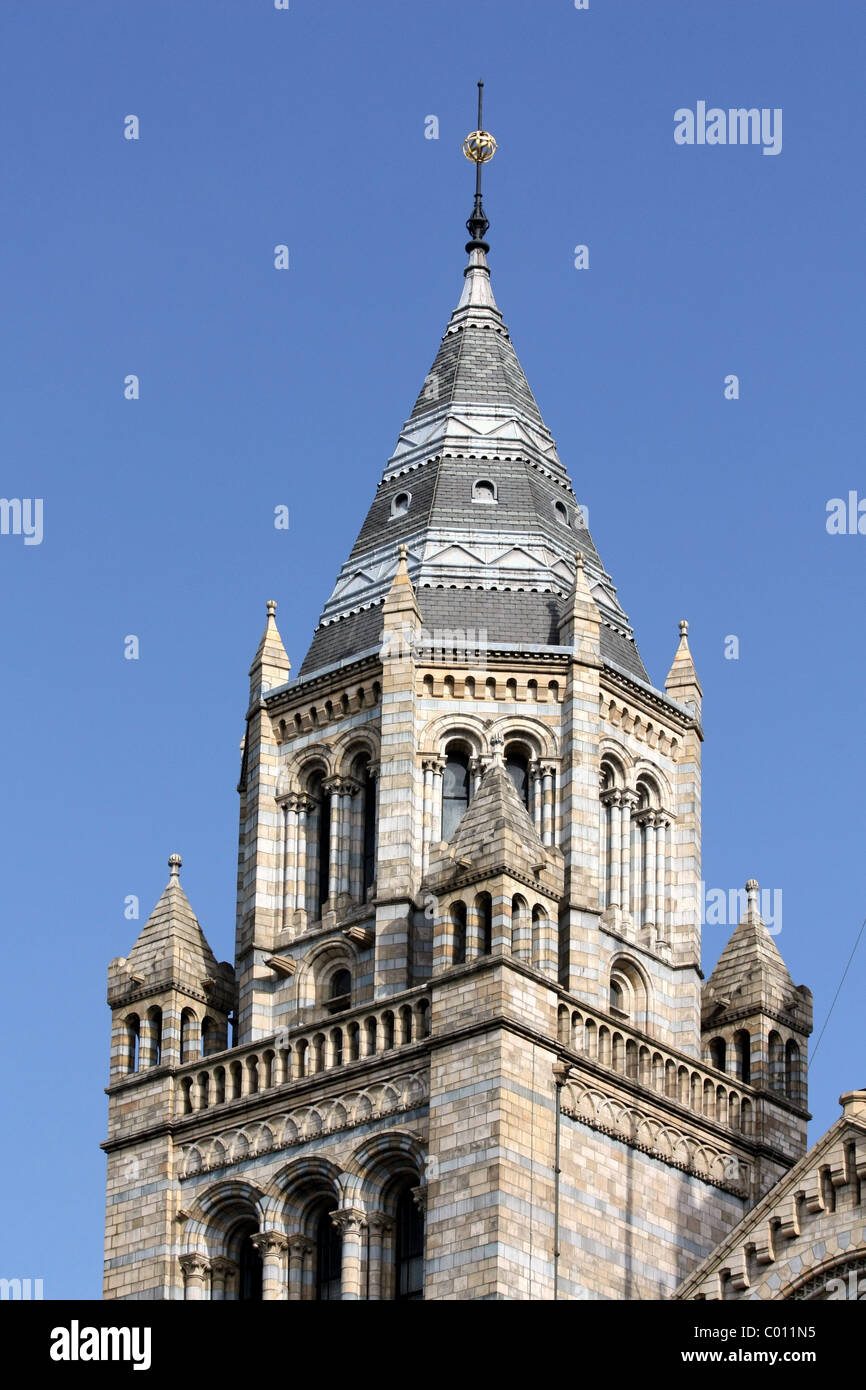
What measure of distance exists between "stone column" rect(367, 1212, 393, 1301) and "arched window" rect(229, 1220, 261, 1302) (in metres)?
2.83

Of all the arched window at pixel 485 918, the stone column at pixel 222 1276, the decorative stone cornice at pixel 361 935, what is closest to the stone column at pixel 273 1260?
the stone column at pixel 222 1276

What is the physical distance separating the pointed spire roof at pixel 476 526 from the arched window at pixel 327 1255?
1078cm

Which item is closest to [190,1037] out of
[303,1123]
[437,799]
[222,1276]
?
[303,1123]

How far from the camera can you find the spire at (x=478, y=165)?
70875 millimetres

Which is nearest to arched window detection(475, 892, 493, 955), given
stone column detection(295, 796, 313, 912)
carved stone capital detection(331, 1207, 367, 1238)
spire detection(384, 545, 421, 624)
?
carved stone capital detection(331, 1207, 367, 1238)

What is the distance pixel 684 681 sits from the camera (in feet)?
213

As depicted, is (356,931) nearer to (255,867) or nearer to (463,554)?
(255,867)

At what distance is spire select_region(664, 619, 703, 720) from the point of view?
64.5m

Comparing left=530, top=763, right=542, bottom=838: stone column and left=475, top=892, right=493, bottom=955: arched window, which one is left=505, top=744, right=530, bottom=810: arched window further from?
left=475, top=892, right=493, bottom=955: arched window

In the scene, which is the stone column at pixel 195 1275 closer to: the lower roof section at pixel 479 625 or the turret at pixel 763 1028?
the turret at pixel 763 1028

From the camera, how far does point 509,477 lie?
65750 mm

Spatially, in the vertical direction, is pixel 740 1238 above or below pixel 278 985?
below
